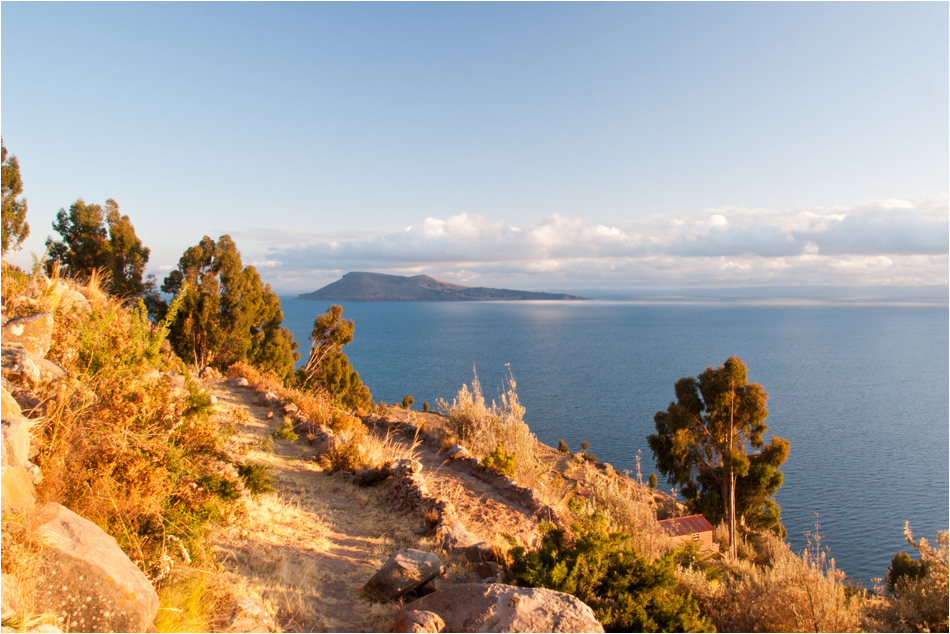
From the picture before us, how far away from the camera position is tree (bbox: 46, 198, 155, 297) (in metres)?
19.3

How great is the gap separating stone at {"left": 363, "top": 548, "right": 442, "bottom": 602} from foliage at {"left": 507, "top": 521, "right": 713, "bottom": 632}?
0.77 meters

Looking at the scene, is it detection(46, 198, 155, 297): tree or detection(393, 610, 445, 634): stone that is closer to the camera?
detection(393, 610, 445, 634): stone

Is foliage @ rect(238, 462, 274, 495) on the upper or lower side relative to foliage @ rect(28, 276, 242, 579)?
lower

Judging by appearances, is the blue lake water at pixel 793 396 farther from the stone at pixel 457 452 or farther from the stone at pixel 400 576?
the stone at pixel 400 576

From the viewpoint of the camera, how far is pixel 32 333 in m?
5.33

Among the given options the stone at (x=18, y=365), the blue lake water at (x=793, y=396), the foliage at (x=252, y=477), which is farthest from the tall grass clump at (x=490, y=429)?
the blue lake water at (x=793, y=396)

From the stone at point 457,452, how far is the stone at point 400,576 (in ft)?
16.8

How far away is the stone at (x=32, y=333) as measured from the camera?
5.11 m

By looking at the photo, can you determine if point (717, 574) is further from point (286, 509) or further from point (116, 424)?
point (116, 424)

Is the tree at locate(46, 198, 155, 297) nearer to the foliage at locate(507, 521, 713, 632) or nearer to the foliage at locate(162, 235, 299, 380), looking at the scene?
the foliage at locate(162, 235, 299, 380)

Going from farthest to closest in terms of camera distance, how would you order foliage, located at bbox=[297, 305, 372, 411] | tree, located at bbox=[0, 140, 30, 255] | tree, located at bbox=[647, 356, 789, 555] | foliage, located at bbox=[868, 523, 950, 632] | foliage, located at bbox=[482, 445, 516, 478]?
foliage, located at bbox=[297, 305, 372, 411] < tree, located at bbox=[647, 356, 789, 555] < tree, located at bbox=[0, 140, 30, 255] < foliage, located at bbox=[482, 445, 516, 478] < foliage, located at bbox=[868, 523, 950, 632]

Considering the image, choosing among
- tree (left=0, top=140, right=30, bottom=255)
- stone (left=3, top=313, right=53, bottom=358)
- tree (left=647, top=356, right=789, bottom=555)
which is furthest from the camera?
tree (left=647, top=356, right=789, bottom=555)

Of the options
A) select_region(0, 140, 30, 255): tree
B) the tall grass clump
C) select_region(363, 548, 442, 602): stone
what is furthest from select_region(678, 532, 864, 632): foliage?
select_region(0, 140, 30, 255): tree

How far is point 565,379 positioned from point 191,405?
59311 millimetres
